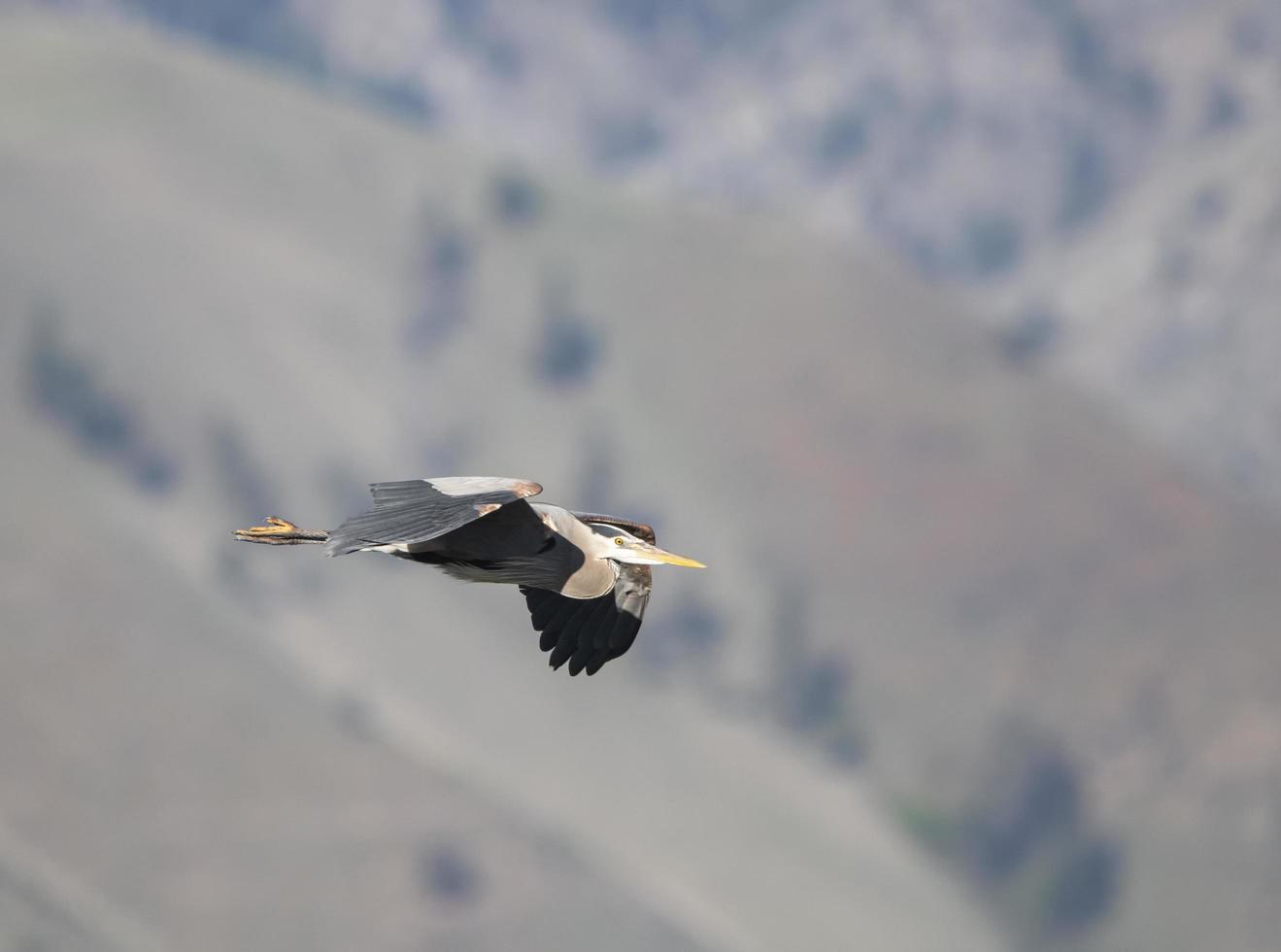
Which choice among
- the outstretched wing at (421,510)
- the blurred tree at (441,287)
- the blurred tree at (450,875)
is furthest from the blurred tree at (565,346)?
the outstretched wing at (421,510)

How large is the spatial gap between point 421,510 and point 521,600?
121 meters

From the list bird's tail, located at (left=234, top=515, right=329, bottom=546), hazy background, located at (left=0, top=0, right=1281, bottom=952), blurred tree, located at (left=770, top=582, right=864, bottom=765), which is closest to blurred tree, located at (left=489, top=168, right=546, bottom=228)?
hazy background, located at (left=0, top=0, right=1281, bottom=952)

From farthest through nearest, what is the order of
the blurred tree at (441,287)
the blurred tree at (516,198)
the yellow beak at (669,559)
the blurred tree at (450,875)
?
the blurred tree at (516,198)
the blurred tree at (441,287)
the blurred tree at (450,875)
the yellow beak at (669,559)

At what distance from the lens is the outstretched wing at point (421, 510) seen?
15297 mm

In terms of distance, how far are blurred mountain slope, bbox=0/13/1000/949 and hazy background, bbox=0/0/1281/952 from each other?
0.32 m

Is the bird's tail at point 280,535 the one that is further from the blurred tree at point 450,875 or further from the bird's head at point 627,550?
the blurred tree at point 450,875

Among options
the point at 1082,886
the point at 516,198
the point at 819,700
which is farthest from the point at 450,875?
the point at 516,198

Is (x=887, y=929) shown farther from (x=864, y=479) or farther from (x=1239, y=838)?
(x=864, y=479)

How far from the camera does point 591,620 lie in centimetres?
1916

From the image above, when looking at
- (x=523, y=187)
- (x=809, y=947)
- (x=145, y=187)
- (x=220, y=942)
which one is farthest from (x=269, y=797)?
(x=523, y=187)

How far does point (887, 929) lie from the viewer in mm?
115062

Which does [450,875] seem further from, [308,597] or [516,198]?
[516,198]

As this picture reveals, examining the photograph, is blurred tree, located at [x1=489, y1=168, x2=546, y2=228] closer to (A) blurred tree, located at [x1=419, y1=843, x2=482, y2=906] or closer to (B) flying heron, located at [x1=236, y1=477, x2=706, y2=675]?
(A) blurred tree, located at [x1=419, y1=843, x2=482, y2=906]

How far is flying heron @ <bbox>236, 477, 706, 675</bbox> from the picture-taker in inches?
613
